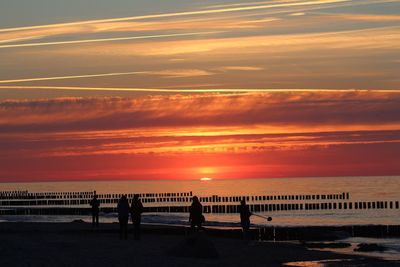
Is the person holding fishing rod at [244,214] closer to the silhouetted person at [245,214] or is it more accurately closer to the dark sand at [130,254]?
the silhouetted person at [245,214]

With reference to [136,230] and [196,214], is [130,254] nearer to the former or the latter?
[196,214]

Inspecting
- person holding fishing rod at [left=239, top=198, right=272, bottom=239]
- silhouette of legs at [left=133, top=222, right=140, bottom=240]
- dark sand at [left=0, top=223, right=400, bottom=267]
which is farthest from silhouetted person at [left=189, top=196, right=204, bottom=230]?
person holding fishing rod at [left=239, top=198, right=272, bottom=239]

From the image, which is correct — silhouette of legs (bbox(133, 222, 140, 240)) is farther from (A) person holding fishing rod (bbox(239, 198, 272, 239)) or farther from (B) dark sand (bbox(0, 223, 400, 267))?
(A) person holding fishing rod (bbox(239, 198, 272, 239))

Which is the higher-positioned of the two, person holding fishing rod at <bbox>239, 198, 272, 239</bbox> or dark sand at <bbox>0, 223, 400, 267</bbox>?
person holding fishing rod at <bbox>239, 198, 272, 239</bbox>

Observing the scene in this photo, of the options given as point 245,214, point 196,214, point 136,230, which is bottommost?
point 136,230

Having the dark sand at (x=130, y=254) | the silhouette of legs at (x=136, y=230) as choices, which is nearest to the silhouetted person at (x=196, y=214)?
the dark sand at (x=130, y=254)

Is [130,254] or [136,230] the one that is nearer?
[130,254]

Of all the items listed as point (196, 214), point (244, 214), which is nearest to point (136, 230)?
point (196, 214)

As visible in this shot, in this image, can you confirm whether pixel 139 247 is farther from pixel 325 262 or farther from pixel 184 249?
pixel 325 262

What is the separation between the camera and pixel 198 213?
30406 mm

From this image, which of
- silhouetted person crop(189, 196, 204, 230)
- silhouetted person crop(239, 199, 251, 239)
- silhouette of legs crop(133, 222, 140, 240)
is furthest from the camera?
silhouetted person crop(239, 199, 251, 239)

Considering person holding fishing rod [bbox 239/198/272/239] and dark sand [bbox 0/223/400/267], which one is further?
person holding fishing rod [bbox 239/198/272/239]

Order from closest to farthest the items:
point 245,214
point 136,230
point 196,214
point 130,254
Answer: point 130,254, point 196,214, point 136,230, point 245,214

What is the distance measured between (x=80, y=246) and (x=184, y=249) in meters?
3.84
